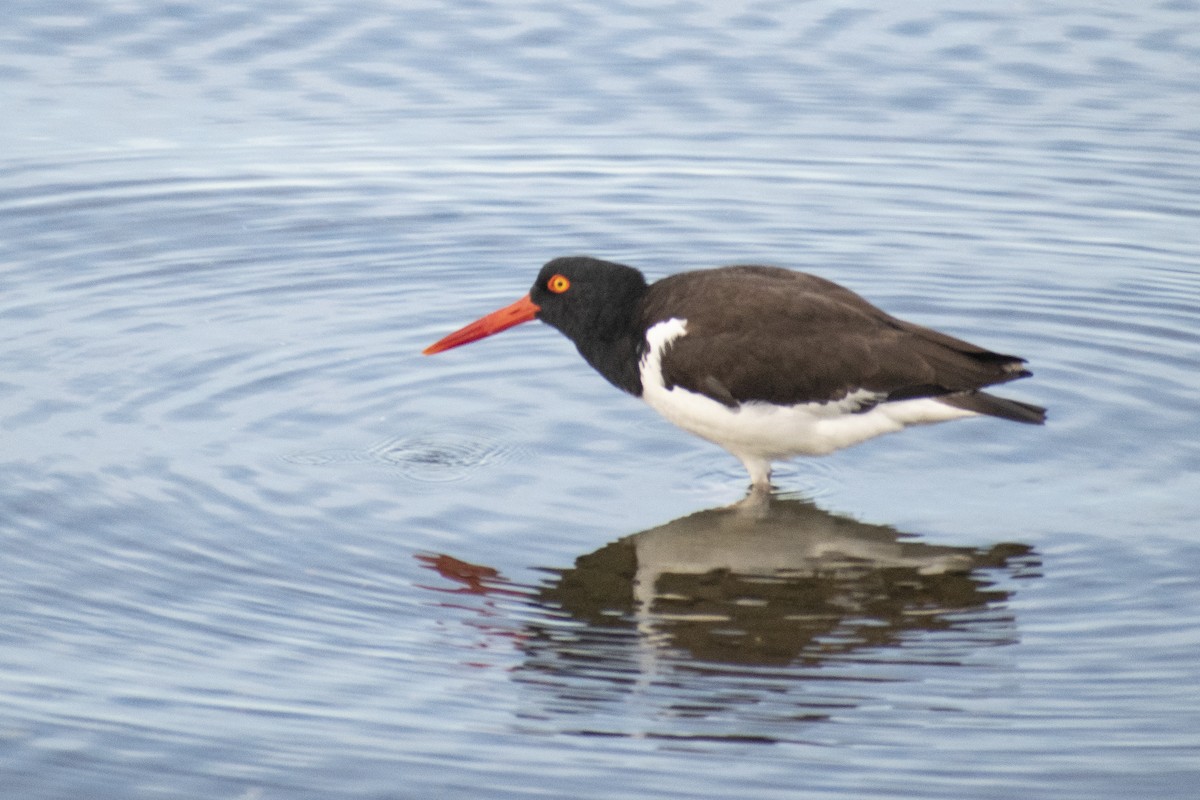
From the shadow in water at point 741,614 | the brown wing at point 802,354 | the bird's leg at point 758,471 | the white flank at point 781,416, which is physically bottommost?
the shadow in water at point 741,614

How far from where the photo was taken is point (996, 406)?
24.5 feet

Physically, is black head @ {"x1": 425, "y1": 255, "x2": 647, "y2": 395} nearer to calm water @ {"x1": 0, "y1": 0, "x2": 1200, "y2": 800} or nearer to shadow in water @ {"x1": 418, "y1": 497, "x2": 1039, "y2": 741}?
calm water @ {"x1": 0, "y1": 0, "x2": 1200, "y2": 800}

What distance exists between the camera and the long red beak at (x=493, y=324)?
8.32m

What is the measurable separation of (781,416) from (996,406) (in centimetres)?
87

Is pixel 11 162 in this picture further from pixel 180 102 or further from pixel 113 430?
pixel 113 430

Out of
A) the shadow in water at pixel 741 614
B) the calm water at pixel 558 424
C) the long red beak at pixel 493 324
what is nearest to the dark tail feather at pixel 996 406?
the calm water at pixel 558 424

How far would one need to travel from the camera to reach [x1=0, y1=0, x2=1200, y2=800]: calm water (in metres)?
5.80

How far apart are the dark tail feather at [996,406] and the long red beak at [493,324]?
1919mm

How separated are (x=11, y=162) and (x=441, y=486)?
208 inches

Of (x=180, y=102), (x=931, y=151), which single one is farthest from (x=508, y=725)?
(x=180, y=102)

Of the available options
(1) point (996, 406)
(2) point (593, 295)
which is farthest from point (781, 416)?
(2) point (593, 295)

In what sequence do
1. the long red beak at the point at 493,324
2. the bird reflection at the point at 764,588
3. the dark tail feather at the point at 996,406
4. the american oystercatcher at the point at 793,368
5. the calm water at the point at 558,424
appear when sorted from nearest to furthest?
1. the calm water at the point at 558,424
2. the bird reflection at the point at 764,588
3. the dark tail feather at the point at 996,406
4. the american oystercatcher at the point at 793,368
5. the long red beak at the point at 493,324

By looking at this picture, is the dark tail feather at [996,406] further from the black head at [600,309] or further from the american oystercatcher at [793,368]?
the black head at [600,309]

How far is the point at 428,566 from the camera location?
6.99 metres
